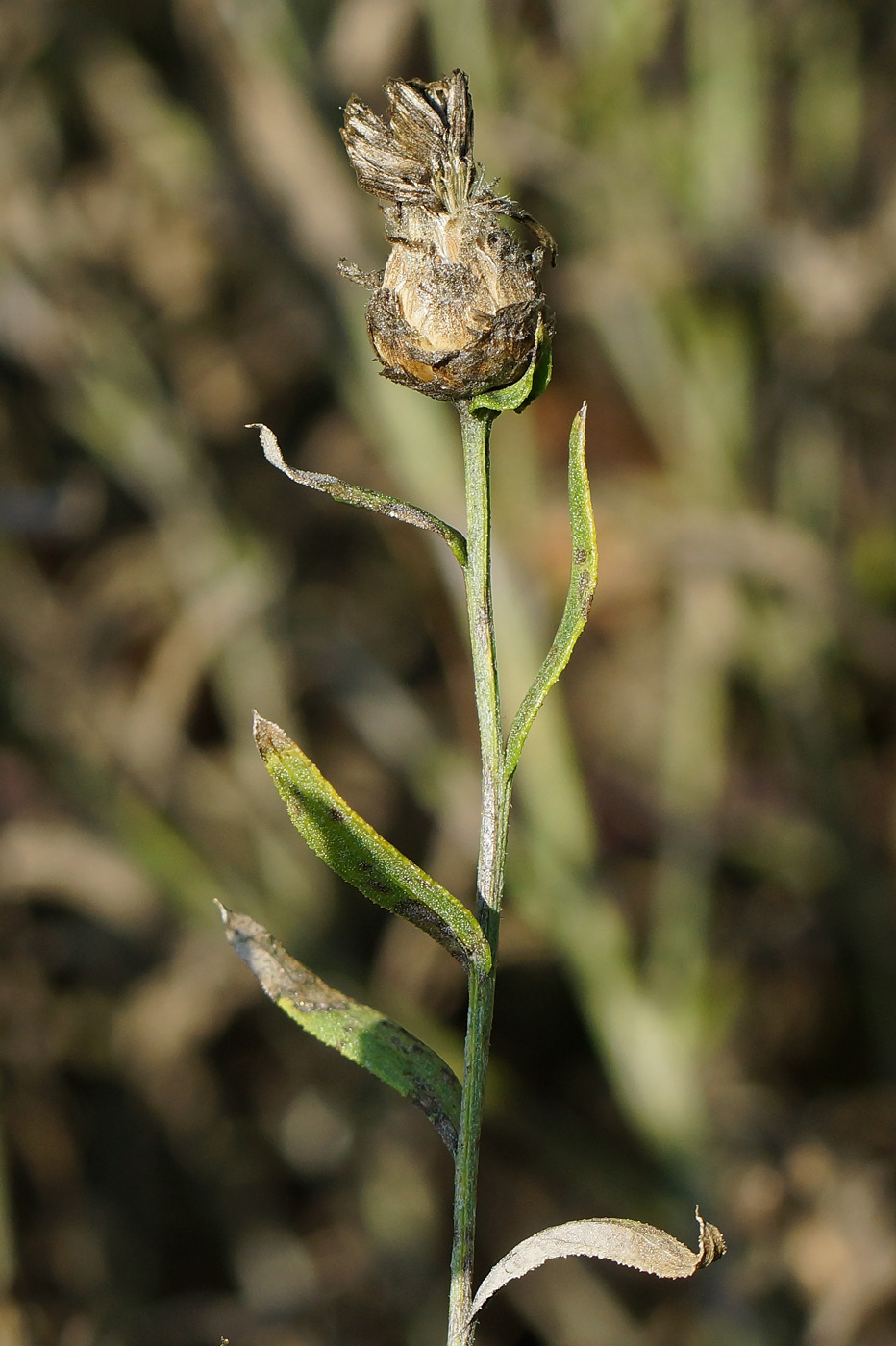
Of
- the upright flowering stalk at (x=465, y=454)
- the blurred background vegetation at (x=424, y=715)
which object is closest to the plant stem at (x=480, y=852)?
the upright flowering stalk at (x=465, y=454)

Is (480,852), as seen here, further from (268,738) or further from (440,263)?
(440,263)

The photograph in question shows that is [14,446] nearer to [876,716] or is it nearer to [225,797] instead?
[225,797]

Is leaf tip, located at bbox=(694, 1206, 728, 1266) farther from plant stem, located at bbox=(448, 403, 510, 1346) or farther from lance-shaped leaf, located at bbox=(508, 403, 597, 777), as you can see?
lance-shaped leaf, located at bbox=(508, 403, 597, 777)

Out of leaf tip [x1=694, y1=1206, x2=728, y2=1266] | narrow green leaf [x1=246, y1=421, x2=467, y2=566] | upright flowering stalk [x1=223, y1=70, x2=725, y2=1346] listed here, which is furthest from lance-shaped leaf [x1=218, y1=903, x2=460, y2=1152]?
narrow green leaf [x1=246, y1=421, x2=467, y2=566]

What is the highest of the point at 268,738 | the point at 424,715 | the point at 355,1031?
the point at 424,715

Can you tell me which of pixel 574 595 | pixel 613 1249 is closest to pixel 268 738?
pixel 574 595
